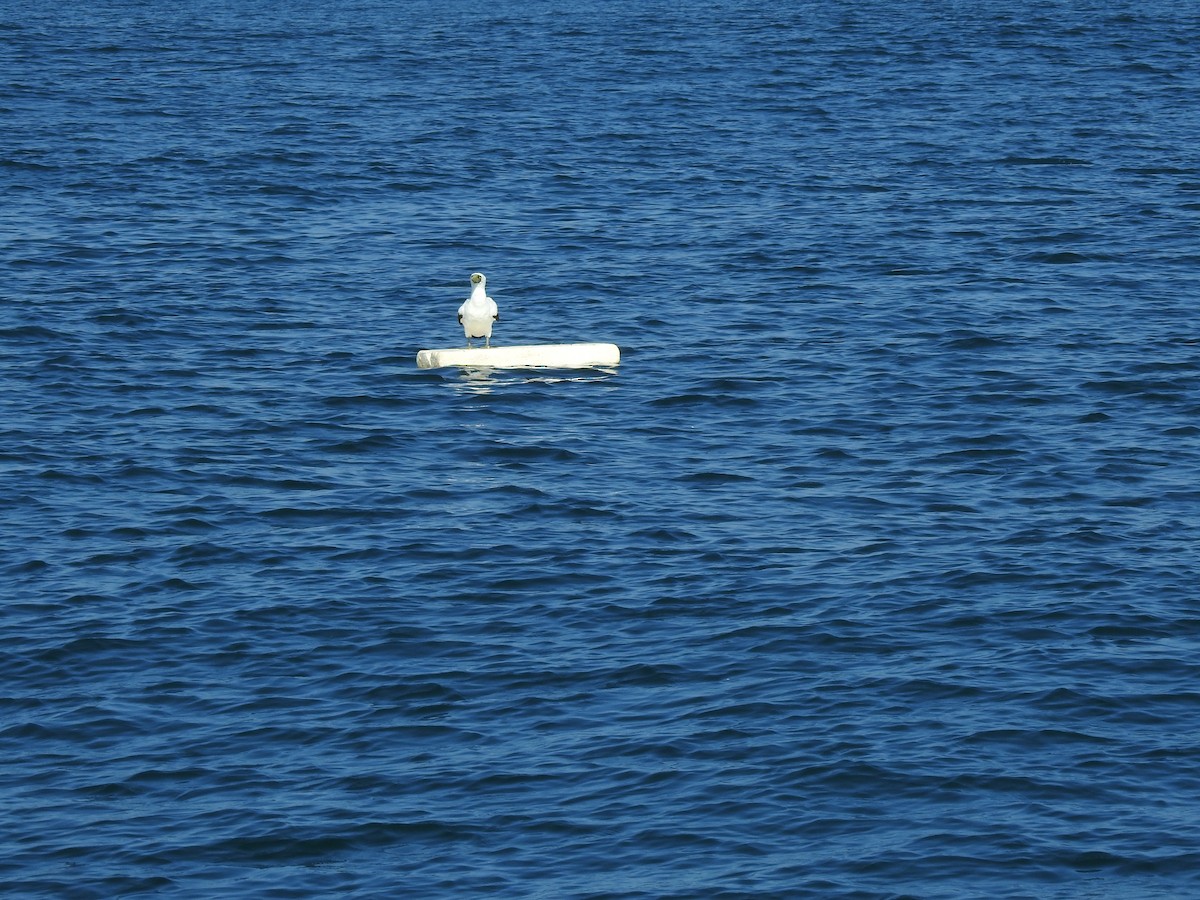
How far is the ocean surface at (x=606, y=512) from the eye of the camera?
20750mm

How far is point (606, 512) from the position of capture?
2980 centimetres

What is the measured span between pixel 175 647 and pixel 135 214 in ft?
88.7

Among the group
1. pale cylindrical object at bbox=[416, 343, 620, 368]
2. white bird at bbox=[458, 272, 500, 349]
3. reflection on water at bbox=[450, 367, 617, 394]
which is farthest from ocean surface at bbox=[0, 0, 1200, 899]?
white bird at bbox=[458, 272, 500, 349]

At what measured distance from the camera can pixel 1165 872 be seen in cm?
1970

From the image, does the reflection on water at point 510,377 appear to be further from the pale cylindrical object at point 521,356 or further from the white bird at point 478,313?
the white bird at point 478,313

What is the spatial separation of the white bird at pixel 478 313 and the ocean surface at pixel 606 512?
3.44ft

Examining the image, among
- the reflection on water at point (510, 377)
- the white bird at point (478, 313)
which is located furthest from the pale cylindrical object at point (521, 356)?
the white bird at point (478, 313)

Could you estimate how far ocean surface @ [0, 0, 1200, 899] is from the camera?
20750mm

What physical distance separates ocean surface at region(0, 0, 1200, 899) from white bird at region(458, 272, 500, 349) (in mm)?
1049

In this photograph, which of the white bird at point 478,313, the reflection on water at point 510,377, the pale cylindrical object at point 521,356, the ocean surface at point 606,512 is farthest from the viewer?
the pale cylindrical object at point 521,356

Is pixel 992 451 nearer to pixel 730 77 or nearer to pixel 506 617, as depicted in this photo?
pixel 506 617

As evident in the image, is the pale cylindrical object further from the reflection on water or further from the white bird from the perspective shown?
the white bird

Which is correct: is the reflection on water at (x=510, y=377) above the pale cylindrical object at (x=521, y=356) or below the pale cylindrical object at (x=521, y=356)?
below

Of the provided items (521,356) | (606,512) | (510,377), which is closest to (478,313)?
(521,356)
